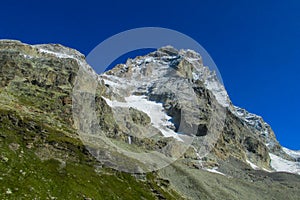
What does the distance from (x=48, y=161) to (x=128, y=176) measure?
32.1 metres

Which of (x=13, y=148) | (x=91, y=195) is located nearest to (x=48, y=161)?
(x=13, y=148)

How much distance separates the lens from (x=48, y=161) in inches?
3243

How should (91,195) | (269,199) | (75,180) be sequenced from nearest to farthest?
(91,195), (75,180), (269,199)

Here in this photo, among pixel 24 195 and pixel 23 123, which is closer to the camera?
pixel 24 195

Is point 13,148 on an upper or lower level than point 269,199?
lower

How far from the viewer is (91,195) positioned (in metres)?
69.9

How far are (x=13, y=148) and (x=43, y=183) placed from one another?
2091 cm

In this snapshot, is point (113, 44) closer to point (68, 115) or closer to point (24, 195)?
point (24, 195)

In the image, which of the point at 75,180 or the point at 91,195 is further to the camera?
the point at 75,180

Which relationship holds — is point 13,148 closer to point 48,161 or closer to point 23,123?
point 48,161

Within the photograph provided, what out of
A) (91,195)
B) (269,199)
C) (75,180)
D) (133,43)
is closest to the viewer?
(133,43)

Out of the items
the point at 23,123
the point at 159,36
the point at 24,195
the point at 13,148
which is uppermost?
the point at 159,36

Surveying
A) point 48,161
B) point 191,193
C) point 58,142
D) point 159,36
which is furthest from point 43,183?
point 191,193

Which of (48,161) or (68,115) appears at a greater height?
(68,115)
